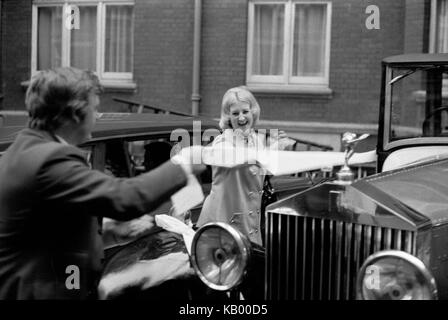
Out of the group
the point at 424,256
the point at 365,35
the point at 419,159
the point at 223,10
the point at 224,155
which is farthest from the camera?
the point at 223,10

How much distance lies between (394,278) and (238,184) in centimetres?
146

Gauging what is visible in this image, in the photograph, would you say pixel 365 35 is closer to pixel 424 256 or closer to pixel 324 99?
pixel 324 99

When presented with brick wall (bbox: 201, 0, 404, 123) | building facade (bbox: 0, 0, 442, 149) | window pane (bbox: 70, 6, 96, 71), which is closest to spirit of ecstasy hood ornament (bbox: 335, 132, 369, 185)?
building facade (bbox: 0, 0, 442, 149)

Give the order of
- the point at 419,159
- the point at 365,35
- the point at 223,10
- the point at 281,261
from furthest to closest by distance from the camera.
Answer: the point at 223,10
the point at 365,35
the point at 419,159
the point at 281,261

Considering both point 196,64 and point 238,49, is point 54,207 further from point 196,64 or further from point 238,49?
point 238,49

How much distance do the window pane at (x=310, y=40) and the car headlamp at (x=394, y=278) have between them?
24.7 feet

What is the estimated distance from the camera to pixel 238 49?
961 cm

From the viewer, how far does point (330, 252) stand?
2568mm

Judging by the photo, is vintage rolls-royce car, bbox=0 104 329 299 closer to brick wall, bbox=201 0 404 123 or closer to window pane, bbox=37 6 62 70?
brick wall, bbox=201 0 404 123

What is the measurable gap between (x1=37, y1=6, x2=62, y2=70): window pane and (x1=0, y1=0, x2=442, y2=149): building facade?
16 millimetres

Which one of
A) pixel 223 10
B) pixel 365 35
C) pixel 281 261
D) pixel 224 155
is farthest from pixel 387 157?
pixel 223 10

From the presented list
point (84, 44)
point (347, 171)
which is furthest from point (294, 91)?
point (347, 171)

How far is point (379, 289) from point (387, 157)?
180 cm
